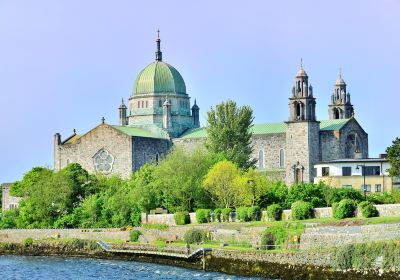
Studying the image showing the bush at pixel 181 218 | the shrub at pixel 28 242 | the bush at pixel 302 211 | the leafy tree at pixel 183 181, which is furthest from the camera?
the leafy tree at pixel 183 181

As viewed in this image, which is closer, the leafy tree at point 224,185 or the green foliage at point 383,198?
the green foliage at point 383,198

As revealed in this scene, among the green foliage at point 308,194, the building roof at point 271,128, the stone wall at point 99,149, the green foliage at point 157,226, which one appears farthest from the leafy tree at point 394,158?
the stone wall at point 99,149

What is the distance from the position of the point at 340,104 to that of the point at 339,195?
3862cm

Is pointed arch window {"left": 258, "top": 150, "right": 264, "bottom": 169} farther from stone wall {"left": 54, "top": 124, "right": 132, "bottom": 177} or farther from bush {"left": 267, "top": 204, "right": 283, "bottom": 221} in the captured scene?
bush {"left": 267, "top": 204, "right": 283, "bottom": 221}

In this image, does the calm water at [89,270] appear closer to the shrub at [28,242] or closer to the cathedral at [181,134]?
the shrub at [28,242]

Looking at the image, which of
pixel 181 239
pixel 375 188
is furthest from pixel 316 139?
pixel 181 239

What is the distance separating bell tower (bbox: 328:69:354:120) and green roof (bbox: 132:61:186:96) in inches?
698

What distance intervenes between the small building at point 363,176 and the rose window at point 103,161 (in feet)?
91.8

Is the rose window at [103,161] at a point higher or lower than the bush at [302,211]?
higher

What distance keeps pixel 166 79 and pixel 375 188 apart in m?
39.1

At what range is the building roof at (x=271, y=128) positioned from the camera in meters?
108

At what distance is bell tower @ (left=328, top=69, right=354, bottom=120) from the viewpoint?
116 metres

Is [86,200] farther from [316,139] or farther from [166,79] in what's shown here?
[166,79]

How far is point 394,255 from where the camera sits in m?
49.4
